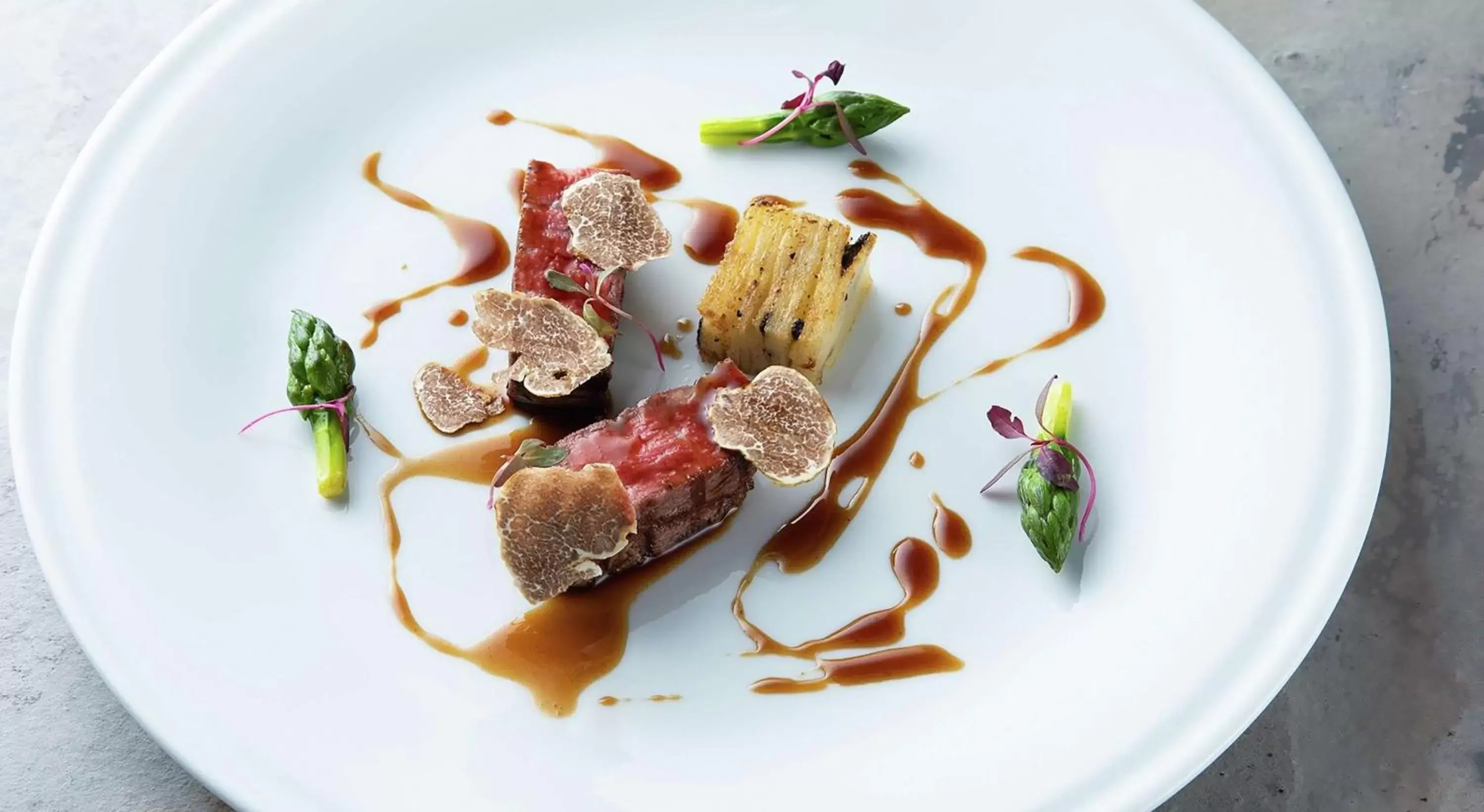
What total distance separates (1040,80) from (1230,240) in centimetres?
99

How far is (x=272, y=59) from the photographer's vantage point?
4.78 m

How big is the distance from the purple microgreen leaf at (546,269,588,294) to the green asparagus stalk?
1.63m

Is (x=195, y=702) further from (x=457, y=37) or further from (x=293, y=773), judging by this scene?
(x=457, y=37)

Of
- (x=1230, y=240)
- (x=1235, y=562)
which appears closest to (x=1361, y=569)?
(x=1235, y=562)

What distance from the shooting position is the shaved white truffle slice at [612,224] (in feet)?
13.6

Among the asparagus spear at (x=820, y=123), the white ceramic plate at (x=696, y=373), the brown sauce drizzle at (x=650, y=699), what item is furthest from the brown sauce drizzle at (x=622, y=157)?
the brown sauce drizzle at (x=650, y=699)

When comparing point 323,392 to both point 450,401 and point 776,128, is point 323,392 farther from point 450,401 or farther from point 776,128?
point 776,128

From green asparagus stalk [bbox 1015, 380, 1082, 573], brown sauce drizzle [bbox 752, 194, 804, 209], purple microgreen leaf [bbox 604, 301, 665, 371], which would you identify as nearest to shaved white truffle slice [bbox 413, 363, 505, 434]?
purple microgreen leaf [bbox 604, 301, 665, 371]

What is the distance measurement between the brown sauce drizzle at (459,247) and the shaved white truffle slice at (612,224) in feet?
1.35

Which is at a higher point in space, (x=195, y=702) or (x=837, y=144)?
(x=837, y=144)

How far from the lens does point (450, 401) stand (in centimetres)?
420

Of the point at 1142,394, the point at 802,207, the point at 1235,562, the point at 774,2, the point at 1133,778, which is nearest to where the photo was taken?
the point at 1133,778

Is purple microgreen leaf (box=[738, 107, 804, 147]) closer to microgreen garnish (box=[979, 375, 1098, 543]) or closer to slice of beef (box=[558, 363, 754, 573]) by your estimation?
slice of beef (box=[558, 363, 754, 573])

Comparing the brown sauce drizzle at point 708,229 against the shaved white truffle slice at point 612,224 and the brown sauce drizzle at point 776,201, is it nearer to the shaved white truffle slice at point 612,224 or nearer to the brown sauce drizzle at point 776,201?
the brown sauce drizzle at point 776,201
